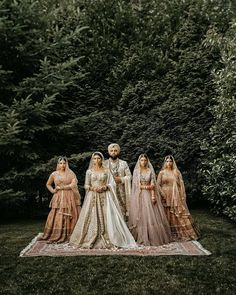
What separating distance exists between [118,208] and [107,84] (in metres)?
5.77

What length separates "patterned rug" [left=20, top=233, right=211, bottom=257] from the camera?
23.6ft

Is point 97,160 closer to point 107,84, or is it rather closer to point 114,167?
point 114,167

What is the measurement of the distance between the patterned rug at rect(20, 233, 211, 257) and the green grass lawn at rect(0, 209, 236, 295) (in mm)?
211

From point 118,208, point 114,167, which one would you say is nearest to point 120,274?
point 118,208

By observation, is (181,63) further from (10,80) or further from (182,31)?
(10,80)

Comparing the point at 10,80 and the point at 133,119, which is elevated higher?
the point at 10,80

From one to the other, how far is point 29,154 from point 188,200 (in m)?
4.60

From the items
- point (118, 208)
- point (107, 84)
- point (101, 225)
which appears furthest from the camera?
point (107, 84)

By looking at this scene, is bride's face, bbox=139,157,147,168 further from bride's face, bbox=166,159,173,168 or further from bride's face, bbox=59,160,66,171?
bride's face, bbox=59,160,66,171

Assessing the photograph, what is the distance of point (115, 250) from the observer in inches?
291

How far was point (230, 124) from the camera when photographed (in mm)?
10578

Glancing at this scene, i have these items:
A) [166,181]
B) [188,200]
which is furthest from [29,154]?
[188,200]

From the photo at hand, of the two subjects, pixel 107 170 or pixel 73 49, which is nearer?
pixel 107 170

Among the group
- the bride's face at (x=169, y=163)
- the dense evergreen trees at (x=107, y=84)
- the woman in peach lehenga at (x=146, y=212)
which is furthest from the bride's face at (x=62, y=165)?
the bride's face at (x=169, y=163)
